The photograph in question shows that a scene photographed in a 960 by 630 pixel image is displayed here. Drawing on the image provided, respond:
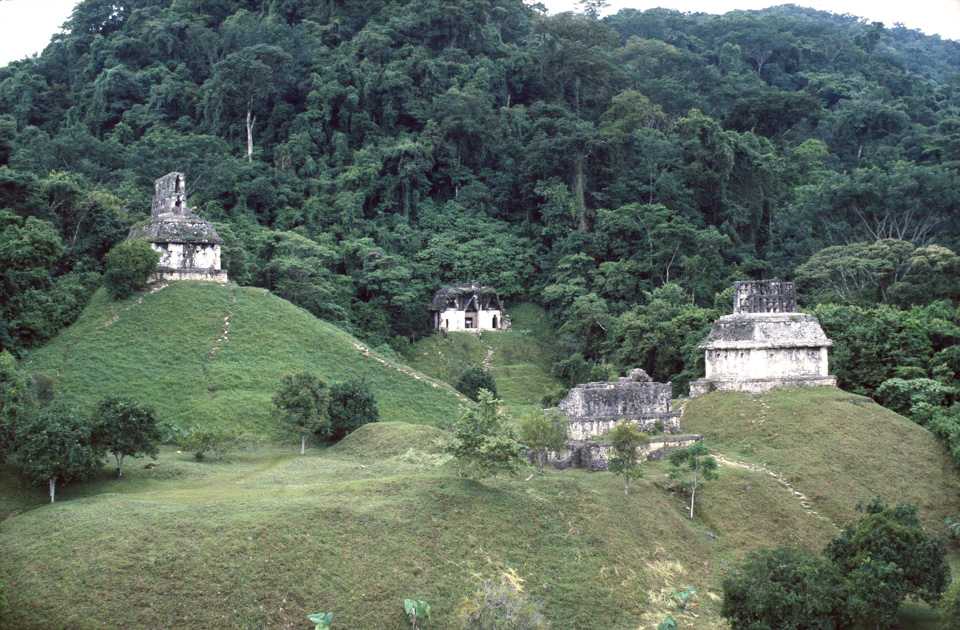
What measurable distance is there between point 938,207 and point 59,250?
55.4 metres

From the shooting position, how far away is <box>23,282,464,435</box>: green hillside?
4147cm

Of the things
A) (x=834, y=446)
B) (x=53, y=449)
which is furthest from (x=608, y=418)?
(x=53, y=449)

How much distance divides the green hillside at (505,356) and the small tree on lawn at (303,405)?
16.9m

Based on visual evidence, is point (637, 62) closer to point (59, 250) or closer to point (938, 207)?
point (938, 207)

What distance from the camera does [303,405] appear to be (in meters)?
38.7

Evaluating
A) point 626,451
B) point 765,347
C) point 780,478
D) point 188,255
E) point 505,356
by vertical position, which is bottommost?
point 780,478

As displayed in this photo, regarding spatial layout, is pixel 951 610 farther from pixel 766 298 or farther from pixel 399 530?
pixel 766 298

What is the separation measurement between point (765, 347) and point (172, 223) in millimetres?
32671

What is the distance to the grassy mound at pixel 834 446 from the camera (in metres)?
34.8

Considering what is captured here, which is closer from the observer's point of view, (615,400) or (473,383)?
(615,400)

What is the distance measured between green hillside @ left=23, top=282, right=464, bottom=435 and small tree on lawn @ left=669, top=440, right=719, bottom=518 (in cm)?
1508

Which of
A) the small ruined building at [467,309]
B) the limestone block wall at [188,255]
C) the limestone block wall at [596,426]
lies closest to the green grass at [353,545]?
the limestone block wall at [596,426]

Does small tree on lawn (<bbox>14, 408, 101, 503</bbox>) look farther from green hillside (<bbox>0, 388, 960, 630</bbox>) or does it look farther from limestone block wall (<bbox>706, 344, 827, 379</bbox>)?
limestone block wall (<bbox>706, 344, 827, 379</bbox>)

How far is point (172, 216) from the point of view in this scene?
52062 mm
